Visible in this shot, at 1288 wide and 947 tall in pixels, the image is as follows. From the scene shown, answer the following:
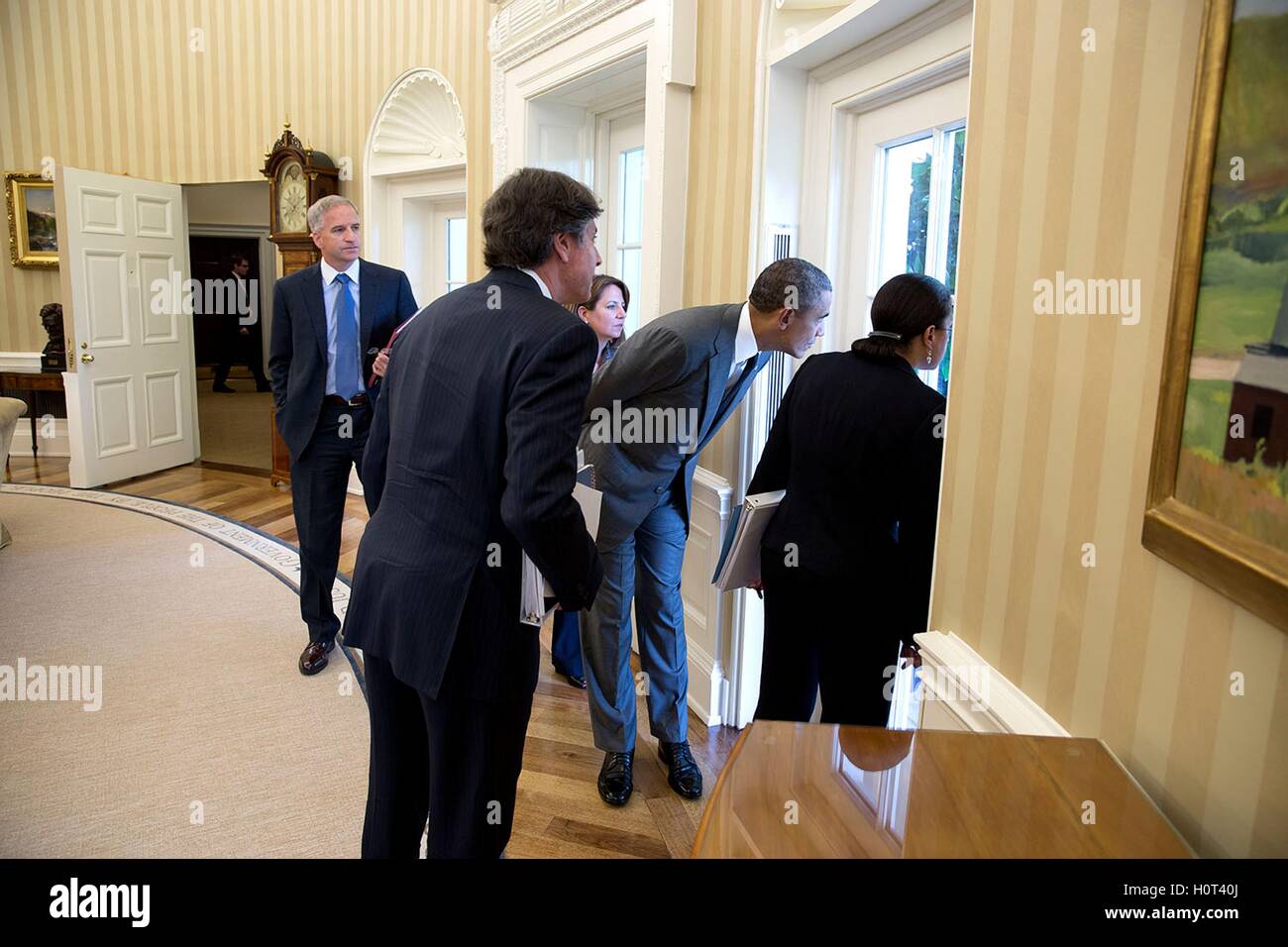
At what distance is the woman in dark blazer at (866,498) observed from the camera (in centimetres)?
207

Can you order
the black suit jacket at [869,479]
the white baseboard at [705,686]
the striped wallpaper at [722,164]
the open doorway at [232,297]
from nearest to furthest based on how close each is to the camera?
the black suit jacket at [869,479]
the striped wallpaper at [722,164]
the white baseboard at [705,686]
the open doorway at [232,297]

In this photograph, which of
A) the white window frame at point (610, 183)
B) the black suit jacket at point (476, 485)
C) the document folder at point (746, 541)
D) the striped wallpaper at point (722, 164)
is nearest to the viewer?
the black suit jacket at point (476, 485)

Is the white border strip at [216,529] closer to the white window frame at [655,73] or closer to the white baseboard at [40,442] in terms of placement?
the white baseboard at [40,442]

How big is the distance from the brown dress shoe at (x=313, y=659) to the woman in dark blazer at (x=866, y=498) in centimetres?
227

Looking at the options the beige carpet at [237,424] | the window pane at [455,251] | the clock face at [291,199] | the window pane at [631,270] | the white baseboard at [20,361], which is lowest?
the beige carpet at [237,424]

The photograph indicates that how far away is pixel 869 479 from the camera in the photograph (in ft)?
6.95

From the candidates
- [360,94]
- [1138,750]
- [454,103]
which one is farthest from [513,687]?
[360,94]

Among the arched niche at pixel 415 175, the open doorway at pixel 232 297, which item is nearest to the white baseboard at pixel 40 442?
the open doorway at pixel 232 297

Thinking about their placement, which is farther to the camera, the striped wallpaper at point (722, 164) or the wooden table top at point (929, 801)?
the striped wallpaper at point (722, 164)

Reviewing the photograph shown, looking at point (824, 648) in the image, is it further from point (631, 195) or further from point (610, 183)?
point (610, 183)

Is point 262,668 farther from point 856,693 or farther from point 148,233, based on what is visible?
point 148,233

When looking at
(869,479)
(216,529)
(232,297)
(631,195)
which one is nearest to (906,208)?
(869,479)

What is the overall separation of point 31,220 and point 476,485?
843cm

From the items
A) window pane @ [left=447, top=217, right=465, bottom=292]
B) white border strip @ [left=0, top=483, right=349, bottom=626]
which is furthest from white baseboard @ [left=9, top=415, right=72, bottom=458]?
window pane @ [left=447, top=217, right=465, bottom=292]
